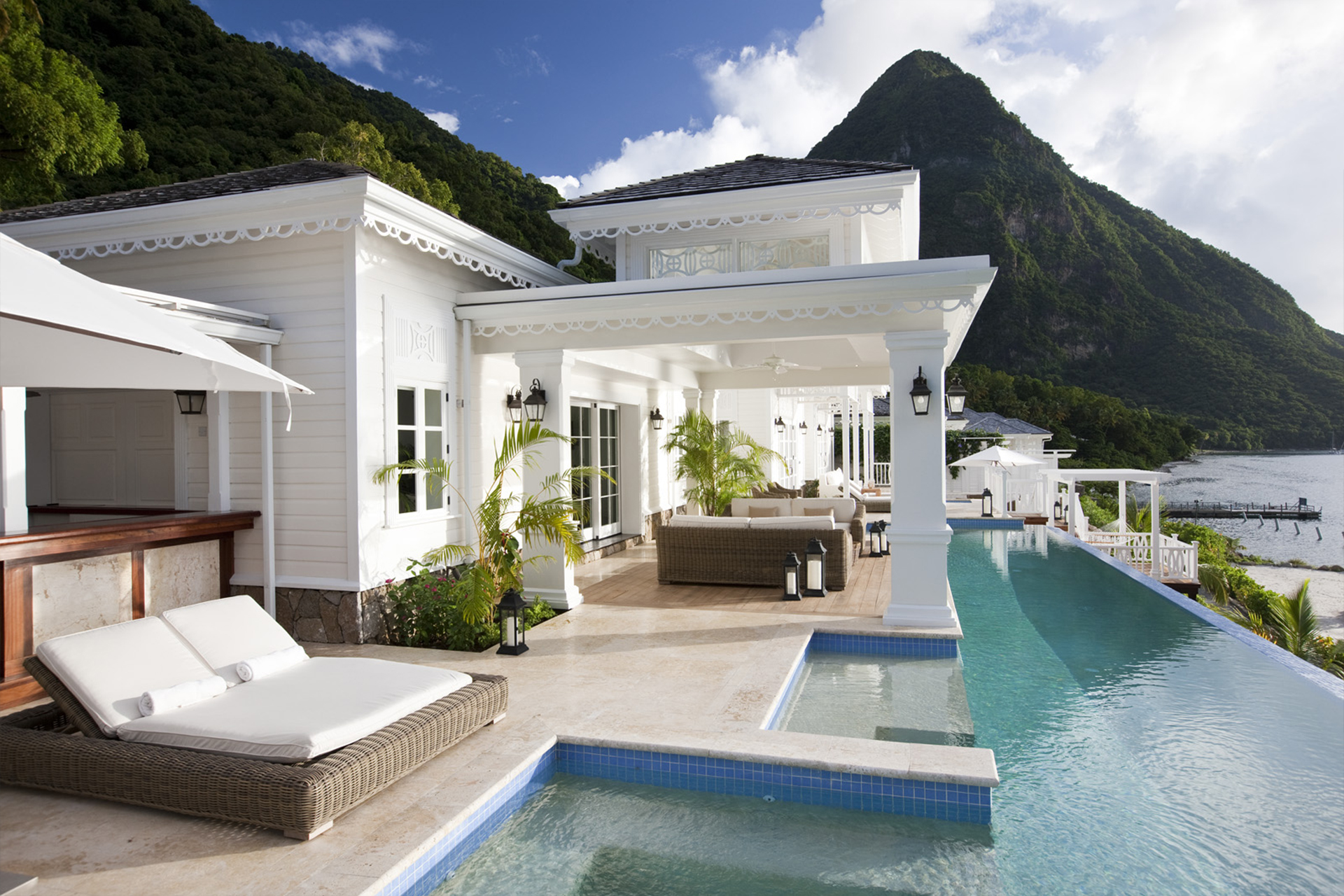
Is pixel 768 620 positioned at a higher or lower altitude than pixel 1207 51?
lower

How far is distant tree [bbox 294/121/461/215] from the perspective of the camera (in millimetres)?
18453

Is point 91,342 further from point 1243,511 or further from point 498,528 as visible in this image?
point 1243,511

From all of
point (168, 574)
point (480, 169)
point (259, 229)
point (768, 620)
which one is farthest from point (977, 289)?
point (480, 169)

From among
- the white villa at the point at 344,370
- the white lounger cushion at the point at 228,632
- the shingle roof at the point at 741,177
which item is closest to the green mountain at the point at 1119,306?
the shingle roof at the point at 741,177

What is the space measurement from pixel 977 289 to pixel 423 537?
508 centimetres

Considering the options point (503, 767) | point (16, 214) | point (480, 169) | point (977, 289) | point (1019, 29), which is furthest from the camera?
point (1019, 29)

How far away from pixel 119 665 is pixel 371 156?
1779cm

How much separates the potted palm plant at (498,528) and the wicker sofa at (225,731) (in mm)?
2043

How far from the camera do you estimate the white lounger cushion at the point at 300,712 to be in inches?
139

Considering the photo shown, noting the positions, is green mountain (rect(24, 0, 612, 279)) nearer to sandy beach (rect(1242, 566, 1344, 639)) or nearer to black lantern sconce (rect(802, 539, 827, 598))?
black lantern sconce (rect(802, 539, 827, 598))

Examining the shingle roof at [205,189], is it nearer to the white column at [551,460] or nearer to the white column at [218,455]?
the white column at [218,455]

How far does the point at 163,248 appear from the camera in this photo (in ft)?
23.1

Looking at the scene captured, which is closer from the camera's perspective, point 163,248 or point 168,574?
point 168,574

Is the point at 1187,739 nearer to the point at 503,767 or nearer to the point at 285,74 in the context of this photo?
the point at 503,767
